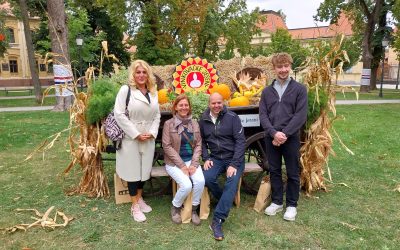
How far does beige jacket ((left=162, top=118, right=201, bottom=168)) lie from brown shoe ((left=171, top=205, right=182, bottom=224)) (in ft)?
1.58

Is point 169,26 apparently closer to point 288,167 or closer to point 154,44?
point 154,44

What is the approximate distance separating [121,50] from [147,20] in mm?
12300

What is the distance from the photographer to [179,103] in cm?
382

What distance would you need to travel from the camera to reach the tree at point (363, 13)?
2216cm

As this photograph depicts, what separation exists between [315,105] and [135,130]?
2.27 meters

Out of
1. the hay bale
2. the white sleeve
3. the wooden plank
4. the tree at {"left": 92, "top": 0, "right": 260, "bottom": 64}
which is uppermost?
the tree at {"left": 92, "top": 0, "right": 260, "bottom": 64}

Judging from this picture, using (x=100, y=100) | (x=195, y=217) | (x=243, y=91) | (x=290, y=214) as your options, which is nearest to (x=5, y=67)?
(x=100, y=100)

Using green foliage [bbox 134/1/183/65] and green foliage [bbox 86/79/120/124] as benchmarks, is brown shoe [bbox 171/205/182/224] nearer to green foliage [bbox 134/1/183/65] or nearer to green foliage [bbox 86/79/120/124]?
green foliage [bbox 86/79/120/124]

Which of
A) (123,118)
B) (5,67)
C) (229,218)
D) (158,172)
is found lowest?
(229,218)

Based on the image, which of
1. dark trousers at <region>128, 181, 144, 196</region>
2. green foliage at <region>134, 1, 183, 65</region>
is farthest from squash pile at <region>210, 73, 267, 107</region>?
green foliage at <region>134, 1, 183, 65</region>

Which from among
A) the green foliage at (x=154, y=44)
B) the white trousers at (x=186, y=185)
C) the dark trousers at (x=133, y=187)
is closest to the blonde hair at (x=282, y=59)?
the white trousers at (x=186, y=185)

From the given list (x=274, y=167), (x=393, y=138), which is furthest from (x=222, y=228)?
(x=393, y=138)

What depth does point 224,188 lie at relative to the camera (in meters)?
3.74

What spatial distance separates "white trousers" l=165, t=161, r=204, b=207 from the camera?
3714 mm
